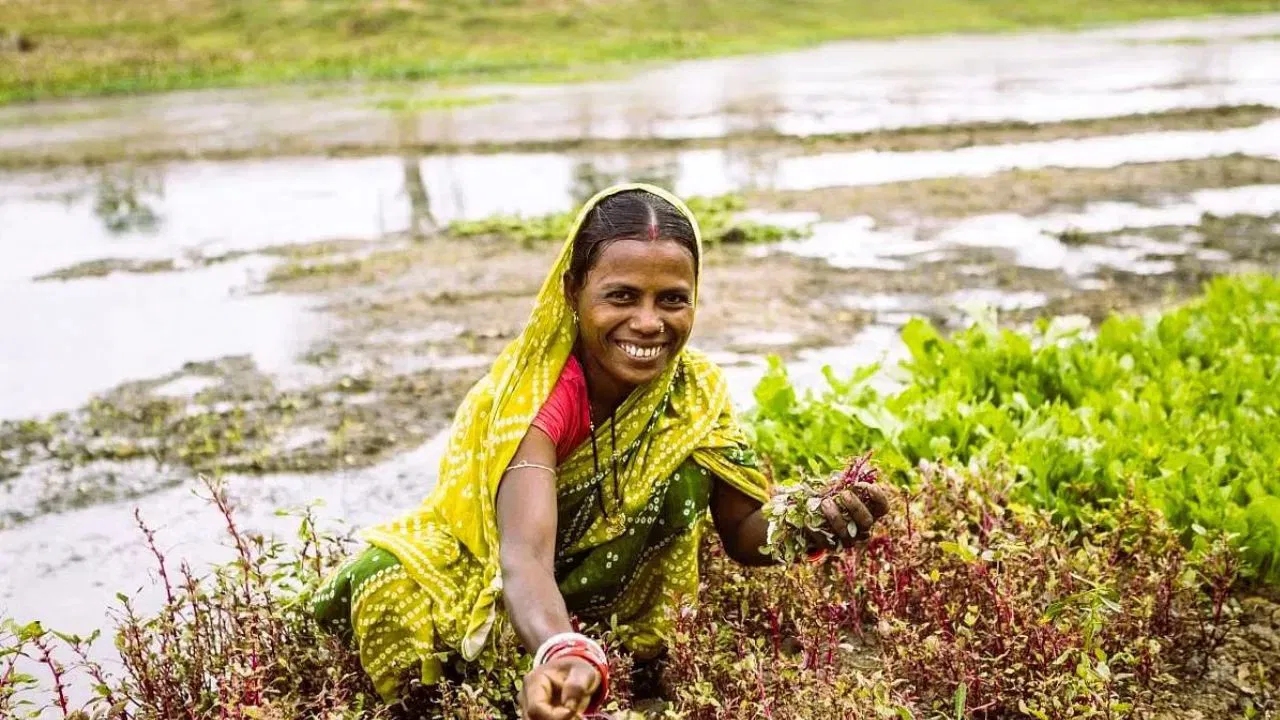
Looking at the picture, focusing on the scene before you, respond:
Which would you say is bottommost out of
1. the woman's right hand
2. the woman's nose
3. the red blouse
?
the woman's right hand

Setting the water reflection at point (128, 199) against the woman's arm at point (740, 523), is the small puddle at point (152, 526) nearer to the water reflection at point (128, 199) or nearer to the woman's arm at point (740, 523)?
the woman's arm at point (740, 523)

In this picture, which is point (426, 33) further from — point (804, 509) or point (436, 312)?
point (804, 509)

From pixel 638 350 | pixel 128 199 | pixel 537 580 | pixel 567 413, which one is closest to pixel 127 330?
pixel 567 413

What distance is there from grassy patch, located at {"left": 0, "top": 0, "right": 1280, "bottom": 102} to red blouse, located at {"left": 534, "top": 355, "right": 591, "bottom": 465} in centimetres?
2259

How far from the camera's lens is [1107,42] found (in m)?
27.9

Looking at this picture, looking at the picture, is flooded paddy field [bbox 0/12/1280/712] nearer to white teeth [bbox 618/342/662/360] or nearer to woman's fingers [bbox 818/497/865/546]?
white teeth [bbox 618/342/662/360]

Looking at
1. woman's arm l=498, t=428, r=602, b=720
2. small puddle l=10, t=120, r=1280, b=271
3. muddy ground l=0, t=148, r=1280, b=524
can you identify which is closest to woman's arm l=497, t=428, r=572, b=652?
woman's arm l=498, t=428, r=602, b=720

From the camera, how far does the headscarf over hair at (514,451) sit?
2.78 m

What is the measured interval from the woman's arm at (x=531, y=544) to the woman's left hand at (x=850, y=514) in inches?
25.6

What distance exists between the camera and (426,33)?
3531cm

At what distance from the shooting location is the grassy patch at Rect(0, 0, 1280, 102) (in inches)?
1068

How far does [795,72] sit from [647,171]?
12238mm

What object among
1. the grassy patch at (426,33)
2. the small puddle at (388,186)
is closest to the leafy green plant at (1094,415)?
the small puddle at (388,186)

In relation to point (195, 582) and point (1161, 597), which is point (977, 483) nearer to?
point (1161, 597)
